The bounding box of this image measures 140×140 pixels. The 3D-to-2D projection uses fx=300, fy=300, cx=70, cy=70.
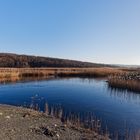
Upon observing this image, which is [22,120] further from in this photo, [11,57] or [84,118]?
[11,57]

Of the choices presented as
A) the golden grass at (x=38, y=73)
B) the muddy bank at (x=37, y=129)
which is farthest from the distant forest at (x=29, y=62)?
the muddy bank at (x=37, y=129)

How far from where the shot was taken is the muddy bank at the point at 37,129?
1166cm

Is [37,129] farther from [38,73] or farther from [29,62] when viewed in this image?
[29,62]

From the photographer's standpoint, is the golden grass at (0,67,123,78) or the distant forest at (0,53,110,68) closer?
the golden grass at (0,67,123,78)

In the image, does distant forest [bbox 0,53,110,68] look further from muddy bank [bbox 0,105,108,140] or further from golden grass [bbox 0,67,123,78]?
muddy bank [bbox 0,105,108,140]

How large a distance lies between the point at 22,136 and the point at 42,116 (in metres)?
3.71

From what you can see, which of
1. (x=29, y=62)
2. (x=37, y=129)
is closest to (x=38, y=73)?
(x=37, y=129)

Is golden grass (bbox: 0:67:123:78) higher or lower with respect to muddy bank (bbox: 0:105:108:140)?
higher

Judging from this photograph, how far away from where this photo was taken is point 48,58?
119 metres

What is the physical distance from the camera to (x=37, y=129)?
12500mm

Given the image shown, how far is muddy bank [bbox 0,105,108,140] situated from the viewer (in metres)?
11.7

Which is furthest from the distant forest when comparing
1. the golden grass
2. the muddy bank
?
the muddy bank

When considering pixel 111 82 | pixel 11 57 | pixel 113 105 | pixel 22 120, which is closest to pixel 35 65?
pixel 11 57

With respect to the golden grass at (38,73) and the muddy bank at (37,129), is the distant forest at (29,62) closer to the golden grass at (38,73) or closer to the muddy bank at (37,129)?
the golden grass at (38,73)
